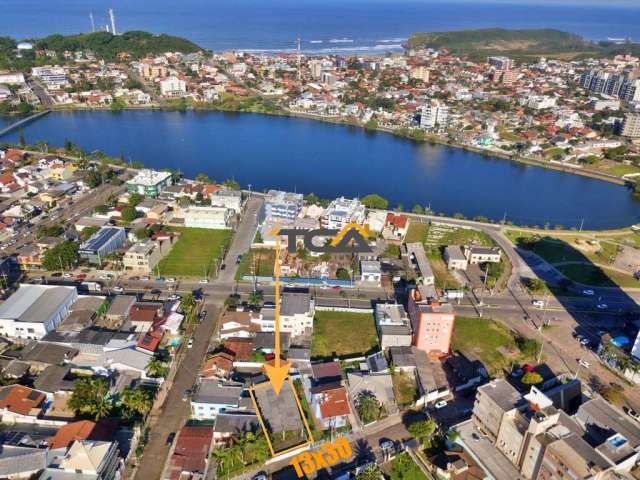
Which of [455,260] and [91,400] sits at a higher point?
[455,260]

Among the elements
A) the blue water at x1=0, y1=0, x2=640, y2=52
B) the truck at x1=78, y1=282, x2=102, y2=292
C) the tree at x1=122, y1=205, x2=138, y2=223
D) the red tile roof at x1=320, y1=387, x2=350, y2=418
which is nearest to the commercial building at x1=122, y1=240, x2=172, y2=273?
the truck at x1=78, y1=282, x2=102, y2=292

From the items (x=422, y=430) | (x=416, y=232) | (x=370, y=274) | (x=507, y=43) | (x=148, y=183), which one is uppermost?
(x=507, y=43)

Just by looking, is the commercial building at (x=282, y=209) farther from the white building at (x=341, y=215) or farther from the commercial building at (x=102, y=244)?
the commercial building at (x=102, y=244)

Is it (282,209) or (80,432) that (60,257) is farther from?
(282,209)

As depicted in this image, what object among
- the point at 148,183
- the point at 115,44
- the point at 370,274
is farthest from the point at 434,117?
the point at 115,44

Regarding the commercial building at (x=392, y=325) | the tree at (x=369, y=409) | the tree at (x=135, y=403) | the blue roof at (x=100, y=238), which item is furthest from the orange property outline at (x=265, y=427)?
the blue roof at (x=100, y=238)

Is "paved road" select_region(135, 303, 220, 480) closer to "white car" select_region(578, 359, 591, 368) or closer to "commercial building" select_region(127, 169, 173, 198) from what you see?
"white car" select_region(578, 359, 591, 368)

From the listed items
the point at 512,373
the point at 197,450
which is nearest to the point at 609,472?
the point at 512,373
